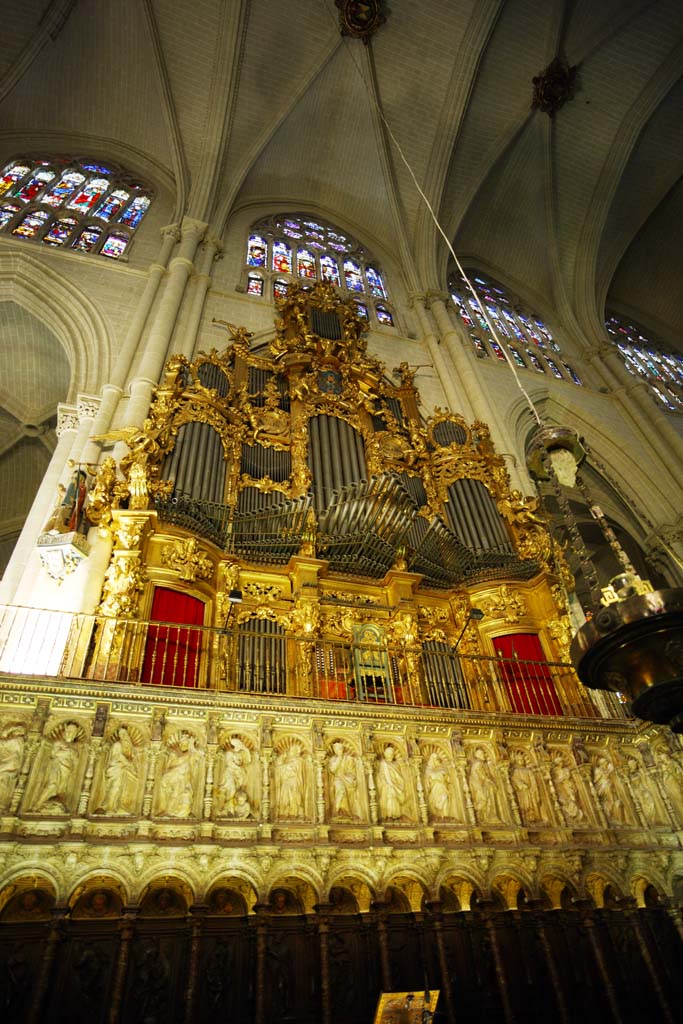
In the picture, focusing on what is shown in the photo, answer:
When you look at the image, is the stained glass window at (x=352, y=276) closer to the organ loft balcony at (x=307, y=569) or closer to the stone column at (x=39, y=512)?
the organ loft balcony at (x=307, y=569)

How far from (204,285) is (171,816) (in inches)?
472

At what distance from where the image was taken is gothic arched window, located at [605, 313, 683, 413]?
19547 millimetres

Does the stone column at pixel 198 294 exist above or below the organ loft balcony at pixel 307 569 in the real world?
above

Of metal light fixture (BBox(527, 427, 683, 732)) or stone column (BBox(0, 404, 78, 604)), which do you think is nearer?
metal light fixture (BBox(527, 427, 683, 732))

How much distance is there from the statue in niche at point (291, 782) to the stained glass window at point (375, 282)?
48.7 ft

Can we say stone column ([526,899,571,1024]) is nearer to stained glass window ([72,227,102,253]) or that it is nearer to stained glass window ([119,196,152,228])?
stained glass window ([72,227,102,253])

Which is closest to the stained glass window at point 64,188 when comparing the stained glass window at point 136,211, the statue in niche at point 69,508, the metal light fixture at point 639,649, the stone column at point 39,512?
the stained glass window at point 136,211

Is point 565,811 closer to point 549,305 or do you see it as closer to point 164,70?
point 549,305

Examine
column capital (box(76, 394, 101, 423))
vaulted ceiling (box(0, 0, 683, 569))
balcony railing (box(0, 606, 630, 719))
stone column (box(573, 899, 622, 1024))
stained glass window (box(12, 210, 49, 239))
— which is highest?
vaulted ceiling (box(0, 0, 683, 569))

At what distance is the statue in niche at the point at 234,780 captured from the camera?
5.76 m

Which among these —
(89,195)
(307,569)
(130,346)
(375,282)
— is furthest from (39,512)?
(375,282)

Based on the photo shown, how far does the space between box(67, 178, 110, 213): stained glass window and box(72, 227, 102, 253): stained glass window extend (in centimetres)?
101

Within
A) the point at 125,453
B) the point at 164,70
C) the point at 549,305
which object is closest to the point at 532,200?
the point at 549,305

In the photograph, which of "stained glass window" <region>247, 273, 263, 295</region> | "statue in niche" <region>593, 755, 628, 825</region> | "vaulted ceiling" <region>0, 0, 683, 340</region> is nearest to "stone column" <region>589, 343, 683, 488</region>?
"vaulted ceiling" <region>0, 0, 683, 340</region>
